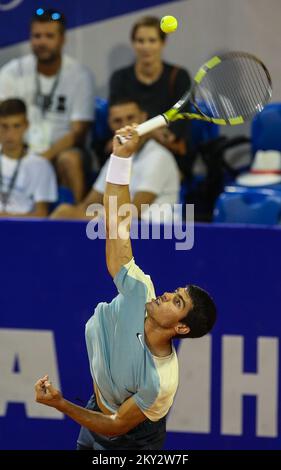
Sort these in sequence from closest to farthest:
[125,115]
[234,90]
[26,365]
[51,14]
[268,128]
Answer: [234,90] → [26,365] → [125,115] → [268,128] → [51,14]

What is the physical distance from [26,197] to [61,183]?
292 millimetres

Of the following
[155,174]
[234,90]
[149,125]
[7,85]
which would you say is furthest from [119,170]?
[7,85]

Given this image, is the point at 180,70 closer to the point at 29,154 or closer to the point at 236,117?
the point at 29,154

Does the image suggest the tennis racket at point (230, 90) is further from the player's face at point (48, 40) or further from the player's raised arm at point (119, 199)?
the player's face at point (48, 40)

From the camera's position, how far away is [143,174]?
6.30 meters

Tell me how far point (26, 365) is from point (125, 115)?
1.82 meters

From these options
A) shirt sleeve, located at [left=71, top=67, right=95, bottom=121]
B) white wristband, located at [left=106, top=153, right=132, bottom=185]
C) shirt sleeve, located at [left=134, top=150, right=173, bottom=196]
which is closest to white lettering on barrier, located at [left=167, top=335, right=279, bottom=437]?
shirt sleeve, located at [left=134, top=150, right=173, bottom=196]

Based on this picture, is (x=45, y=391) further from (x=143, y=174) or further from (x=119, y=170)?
(x=143, y=174)

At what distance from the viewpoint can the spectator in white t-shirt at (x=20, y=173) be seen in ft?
21.9

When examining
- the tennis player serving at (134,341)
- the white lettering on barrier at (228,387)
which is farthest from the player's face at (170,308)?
the white lettering on barrier at (228,387)

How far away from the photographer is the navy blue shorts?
450 centimetres

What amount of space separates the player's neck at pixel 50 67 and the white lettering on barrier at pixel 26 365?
7.11ft

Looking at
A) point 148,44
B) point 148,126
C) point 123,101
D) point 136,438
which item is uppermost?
point 148,44

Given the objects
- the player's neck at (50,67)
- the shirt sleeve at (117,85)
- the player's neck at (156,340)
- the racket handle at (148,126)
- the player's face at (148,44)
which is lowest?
the player's neck at (156,340)
